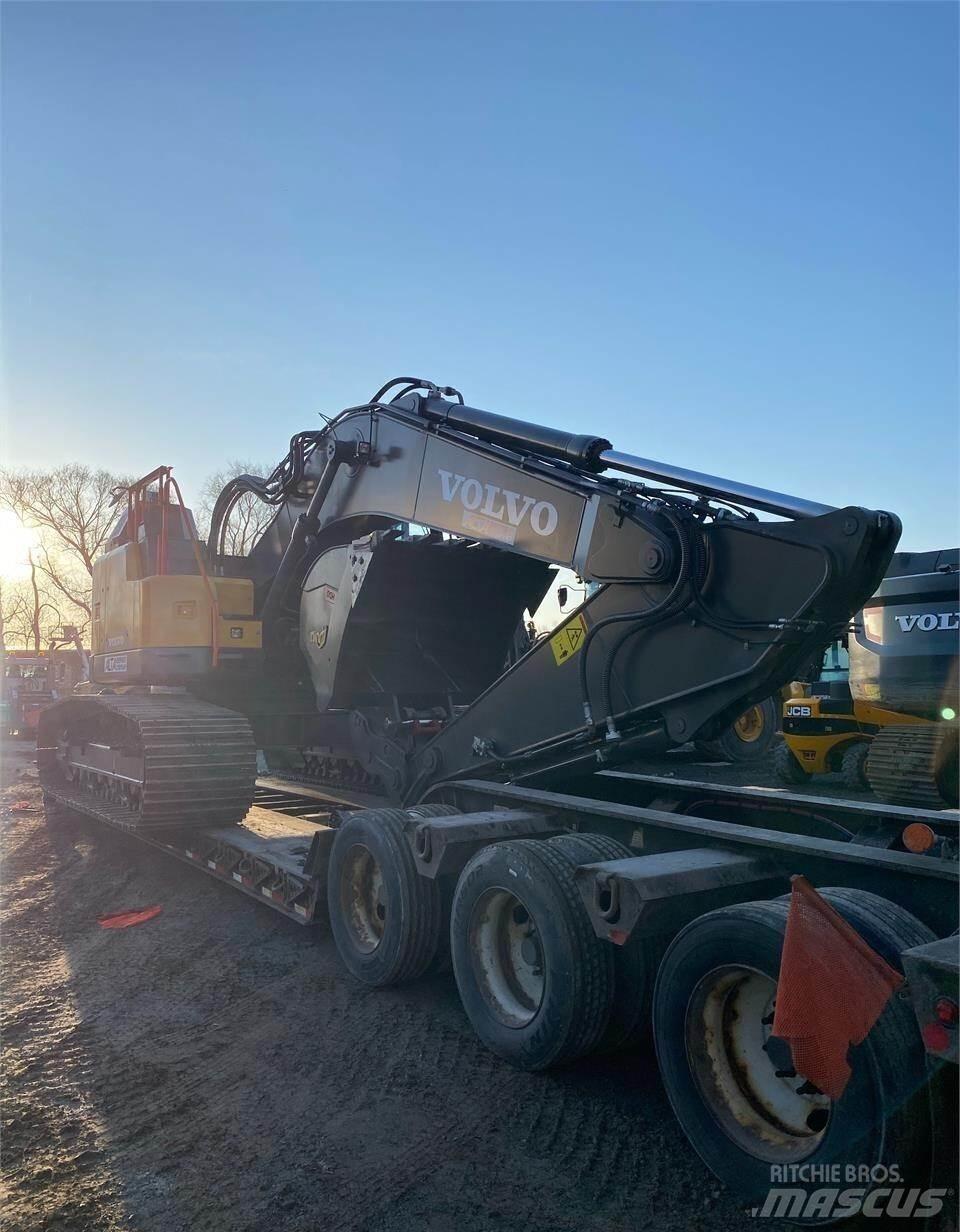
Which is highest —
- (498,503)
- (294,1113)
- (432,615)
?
(498,503)

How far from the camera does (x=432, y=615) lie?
24.7 ft

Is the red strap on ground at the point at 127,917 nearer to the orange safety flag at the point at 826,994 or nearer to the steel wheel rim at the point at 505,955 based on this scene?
the steel wheel rim at the point at 505,955

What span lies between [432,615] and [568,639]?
7.66ft

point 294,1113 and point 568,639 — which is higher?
point 568,639

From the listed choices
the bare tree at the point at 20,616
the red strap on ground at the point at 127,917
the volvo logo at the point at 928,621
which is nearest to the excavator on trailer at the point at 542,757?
the red strap on ground at the point at 127,917

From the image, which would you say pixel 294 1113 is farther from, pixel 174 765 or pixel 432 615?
pixel 432 615

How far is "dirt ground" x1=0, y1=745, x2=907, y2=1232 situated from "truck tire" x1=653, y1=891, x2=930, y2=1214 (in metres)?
0.25

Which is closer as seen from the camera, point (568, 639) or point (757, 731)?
point (568, 639)

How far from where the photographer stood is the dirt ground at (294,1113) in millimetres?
3143

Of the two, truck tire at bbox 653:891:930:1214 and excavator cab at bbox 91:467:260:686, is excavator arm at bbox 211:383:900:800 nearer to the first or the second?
excavator cab at bbox 91:467:260:686

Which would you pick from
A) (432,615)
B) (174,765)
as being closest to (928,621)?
(432,615)

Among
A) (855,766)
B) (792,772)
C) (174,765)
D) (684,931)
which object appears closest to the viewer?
(684,931)

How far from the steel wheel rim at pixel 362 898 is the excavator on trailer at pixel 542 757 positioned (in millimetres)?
23

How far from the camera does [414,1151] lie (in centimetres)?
348
